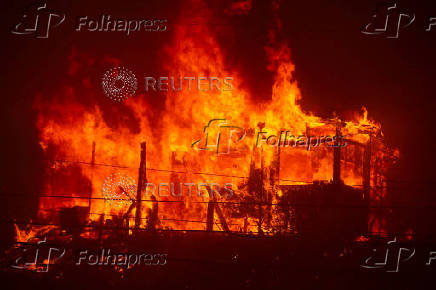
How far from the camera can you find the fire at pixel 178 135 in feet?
62.6

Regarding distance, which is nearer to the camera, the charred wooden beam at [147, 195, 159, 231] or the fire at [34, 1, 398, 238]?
the charred wooden beam at [147, 195, 159, 231]

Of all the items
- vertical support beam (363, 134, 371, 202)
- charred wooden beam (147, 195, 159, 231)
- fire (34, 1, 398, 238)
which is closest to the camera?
vertical support beam (363, 134, 371, 202)

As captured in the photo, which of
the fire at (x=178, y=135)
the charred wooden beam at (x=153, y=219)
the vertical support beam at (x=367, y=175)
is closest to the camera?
the vertical support beam at (x=367, y=175)

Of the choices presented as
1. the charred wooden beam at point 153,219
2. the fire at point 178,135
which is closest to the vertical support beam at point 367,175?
the fire at point 178,135

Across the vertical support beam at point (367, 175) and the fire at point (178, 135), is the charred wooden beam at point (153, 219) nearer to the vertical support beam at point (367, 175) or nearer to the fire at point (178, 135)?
the fire at point (178, 135)

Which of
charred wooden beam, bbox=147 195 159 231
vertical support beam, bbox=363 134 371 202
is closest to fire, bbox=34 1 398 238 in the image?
charred wooden beam, bbox=147 195 159 231

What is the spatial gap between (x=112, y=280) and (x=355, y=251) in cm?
944

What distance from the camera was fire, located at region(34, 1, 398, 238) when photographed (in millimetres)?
19078

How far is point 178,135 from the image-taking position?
20266 millimetres

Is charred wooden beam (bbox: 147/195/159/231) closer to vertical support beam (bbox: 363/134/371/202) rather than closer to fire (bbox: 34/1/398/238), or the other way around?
fire (bbox: 34/1/398/238)

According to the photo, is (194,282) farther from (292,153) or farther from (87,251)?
(292,153)

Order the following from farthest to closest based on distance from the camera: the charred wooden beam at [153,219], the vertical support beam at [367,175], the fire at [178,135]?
the fire at [178,135], the charred wooden beam at [153,219], the vertical support beam at [367,175]

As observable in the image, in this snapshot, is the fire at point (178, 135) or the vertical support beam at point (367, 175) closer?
the vertical support beam at point (367, 175)

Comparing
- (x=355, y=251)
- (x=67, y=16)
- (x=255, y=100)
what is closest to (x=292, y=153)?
(x=255, y=100)
